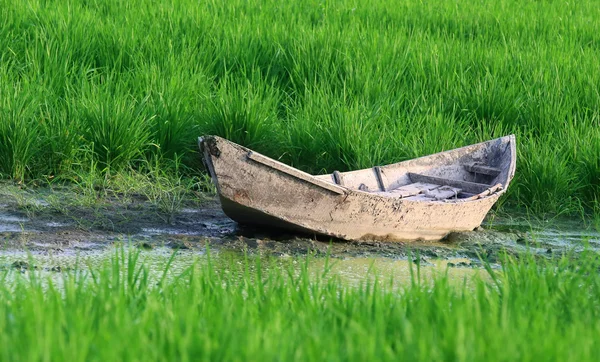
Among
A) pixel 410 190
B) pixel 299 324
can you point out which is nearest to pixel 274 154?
pixel 410 190

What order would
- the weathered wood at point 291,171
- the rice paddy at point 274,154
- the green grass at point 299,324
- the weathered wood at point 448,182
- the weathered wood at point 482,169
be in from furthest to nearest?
the weathered wood at point 482,169, the weathered wood at point 448,182, the weathered wood at point 291,171, the rice paddy at point 274,154, the green grass at point 299,324

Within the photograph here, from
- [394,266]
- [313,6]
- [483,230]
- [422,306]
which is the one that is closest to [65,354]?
[422,306]

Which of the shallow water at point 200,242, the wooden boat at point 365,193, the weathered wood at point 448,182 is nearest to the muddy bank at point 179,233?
the shallow water at point 200,242

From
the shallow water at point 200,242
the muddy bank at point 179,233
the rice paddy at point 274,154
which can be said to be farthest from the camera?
the muddy bank at point 179,233

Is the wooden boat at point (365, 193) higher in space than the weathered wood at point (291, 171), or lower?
lower

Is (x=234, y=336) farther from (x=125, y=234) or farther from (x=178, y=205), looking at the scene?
(x=178, y=205)

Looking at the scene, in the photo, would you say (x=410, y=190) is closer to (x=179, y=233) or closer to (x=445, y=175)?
(x=445, y=175)

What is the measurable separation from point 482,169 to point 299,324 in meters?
4.01

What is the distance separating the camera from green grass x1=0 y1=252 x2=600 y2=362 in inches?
95.8

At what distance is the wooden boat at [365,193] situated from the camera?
5094 millimetres

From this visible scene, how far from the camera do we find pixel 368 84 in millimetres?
7734

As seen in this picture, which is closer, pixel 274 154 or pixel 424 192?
pixel 424 192

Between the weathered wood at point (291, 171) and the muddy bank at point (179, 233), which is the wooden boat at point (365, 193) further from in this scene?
the muddy bank at point (179, 233)

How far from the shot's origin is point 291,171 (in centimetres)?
513
